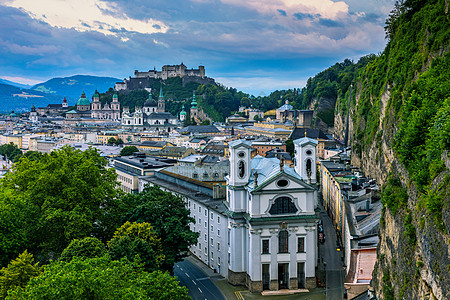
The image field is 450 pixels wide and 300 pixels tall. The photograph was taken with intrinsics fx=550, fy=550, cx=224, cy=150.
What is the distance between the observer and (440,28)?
42.3 m

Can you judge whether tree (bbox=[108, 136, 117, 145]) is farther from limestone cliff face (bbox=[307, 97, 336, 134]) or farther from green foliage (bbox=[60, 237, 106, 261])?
green foliage (bbox=[60, 237, 106, 261])

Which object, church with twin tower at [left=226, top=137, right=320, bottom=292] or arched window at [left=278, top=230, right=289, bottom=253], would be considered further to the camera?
arched window at [left=278, top=230, right=289, bottom=253]

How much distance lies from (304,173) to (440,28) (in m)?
16.0

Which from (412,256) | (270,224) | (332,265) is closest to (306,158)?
(270,224)

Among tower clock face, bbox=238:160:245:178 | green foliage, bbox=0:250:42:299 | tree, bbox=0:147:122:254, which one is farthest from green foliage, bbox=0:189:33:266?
tower clock face, bbox=238:160:245:178

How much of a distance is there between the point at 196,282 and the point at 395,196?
21270 mm

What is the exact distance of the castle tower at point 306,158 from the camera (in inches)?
1891

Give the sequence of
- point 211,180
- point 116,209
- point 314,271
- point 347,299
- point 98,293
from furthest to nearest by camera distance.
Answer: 1. point 211,180
2. point 116,209
3. point 314,271
4. point 347,299
5. point 98,293


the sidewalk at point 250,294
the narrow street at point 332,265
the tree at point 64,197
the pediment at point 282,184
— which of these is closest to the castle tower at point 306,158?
the pediment at point 282,184

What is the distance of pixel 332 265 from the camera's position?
50188mm

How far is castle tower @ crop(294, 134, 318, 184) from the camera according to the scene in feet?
158

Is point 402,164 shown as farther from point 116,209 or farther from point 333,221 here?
point 333,221

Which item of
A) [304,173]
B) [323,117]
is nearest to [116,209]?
[304,173]

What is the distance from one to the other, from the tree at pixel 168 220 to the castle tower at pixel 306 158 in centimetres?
1072
